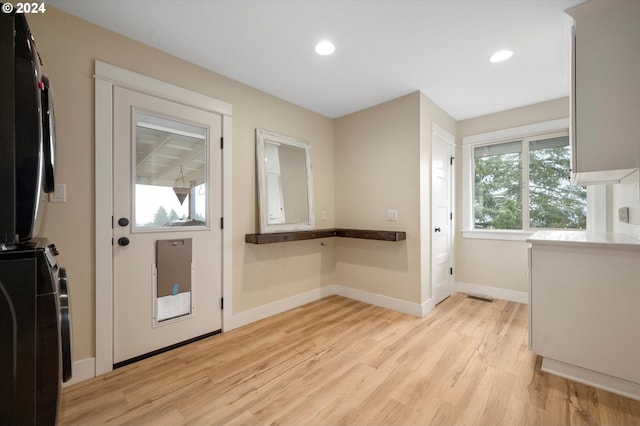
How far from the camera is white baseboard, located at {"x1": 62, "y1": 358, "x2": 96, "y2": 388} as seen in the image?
178 centimetres

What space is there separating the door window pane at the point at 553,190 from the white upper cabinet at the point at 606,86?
183cm

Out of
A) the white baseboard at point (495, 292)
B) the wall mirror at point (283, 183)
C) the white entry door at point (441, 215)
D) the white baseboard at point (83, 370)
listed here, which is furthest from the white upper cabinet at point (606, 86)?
the white baseboard at point (83, 370)

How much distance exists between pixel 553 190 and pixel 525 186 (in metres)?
0.29

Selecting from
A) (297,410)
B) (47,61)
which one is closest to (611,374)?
(297,410)

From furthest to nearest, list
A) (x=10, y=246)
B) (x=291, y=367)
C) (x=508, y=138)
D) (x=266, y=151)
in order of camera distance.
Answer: (x=508, y=138)
(x=266, y=151)
(x=291, y=367)
(x=10, y=246)

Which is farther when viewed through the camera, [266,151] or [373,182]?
[373,182]

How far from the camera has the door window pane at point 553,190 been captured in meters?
3.19

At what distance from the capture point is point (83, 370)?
1.81 meters

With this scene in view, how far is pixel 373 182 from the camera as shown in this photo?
11.2 feet

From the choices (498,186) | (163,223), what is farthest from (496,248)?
(163,223)

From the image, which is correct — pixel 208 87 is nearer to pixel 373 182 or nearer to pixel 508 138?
pixel 373 182

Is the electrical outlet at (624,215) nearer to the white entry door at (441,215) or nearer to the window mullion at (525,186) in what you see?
the window mullion at (525,186)

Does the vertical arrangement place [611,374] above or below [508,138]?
below

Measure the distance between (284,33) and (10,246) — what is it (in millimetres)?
2013
